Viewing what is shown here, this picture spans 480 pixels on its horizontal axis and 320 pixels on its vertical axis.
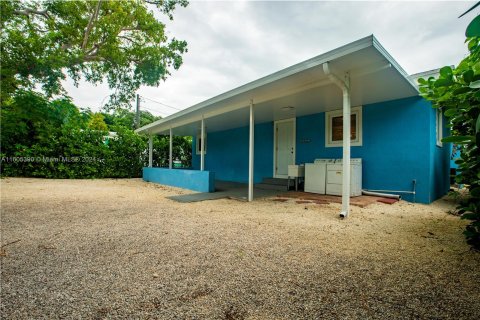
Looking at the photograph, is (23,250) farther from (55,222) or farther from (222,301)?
(222,301)

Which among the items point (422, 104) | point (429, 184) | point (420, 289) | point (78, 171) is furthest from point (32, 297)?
point (78, 171)

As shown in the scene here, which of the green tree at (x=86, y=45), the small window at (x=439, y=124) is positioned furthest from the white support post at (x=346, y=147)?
the green tree at (x=86, y=45)

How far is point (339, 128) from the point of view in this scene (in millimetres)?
6352

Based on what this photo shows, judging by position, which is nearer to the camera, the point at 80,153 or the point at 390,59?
the point at 390,59

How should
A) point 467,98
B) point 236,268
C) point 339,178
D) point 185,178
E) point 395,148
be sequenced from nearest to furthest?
point 467,98 → point 236,268 → point 395,148 → point 339,178 → point 185,178

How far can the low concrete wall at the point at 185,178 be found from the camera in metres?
6.63

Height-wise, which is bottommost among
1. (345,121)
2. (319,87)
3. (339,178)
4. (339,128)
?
(339,178)

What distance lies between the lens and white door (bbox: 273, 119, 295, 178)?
7.48 m

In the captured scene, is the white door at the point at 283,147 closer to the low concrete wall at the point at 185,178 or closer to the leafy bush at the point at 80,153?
the low concrete wall at the point at 185,178

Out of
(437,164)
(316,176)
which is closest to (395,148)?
(437,164)

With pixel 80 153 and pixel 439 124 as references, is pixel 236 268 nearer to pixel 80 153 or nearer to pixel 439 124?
pixel 439 124

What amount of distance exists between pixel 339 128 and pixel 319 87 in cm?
235

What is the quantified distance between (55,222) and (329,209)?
181 inches

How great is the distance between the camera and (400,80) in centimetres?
413
